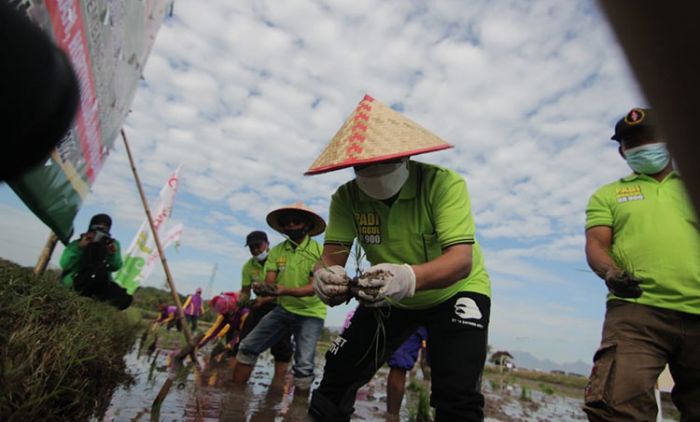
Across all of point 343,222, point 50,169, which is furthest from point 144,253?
point 343,222

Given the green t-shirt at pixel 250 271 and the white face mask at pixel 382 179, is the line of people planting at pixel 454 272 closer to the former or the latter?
the white face mask at pixel 382 179

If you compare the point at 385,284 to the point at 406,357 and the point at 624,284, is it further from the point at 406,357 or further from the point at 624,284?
the point at 406,357

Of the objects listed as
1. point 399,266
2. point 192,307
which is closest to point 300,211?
point 399,266

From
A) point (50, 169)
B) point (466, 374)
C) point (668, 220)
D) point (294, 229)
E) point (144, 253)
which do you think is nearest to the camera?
point (466, 374)

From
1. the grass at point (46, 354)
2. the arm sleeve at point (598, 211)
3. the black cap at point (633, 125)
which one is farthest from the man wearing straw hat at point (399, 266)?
the grass at point (46, 354)

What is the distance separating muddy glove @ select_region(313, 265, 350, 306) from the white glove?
0.35 feet

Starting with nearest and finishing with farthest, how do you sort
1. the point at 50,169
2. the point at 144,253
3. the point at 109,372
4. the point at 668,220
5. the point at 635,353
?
the point at 635,353 → the point at 668,220 → the point at 50,169 → the point at 109,372 → the point at 144,253

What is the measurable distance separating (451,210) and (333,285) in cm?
70

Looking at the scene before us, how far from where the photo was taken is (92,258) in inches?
210

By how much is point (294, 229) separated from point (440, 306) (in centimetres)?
348

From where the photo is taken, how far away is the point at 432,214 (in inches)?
97.9

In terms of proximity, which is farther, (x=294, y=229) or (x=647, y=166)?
(x=294, y=229)

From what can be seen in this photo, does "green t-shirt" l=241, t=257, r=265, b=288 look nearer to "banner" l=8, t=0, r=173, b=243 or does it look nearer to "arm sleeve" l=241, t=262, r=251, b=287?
"arm sleeve" l=241, t=262, r=251, b=287

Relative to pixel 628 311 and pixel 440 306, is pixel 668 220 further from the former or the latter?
pixel 440 306
